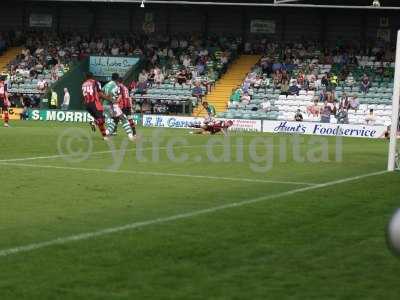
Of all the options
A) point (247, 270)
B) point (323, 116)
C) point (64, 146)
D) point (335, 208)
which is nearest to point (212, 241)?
point (247, 270)

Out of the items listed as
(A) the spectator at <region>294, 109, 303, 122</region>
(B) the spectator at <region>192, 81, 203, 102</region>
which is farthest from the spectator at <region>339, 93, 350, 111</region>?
(B) the spectator at <region>192, 81, 203, 102</region>

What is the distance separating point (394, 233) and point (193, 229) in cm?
377

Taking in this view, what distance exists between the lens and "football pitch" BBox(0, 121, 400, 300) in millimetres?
7184

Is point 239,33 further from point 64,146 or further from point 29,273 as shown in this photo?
point 29,273

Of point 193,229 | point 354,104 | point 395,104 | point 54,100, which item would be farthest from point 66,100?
point 193,229

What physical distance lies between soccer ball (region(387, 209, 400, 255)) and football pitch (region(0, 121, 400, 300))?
1.86 ft

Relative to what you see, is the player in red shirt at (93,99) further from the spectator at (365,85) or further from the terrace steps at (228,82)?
the spectator at (365,85)

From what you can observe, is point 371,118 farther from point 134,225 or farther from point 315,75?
point 134,225

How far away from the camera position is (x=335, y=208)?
1209 cm

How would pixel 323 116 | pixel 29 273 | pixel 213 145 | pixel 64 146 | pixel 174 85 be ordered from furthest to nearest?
pixel 174 85 < pixel 323 116 < pixel 213 145 < pixel 64 146 < pixel 29 273

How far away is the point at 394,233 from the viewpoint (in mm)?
6473

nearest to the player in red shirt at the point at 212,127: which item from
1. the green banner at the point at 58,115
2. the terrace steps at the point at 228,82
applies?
the terrace steps at the point at 228,82

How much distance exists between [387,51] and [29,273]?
4180 cm

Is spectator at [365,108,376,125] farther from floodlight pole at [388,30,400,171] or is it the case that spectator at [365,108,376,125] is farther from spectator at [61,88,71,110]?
floodlight pole at [388,30,400,171]
